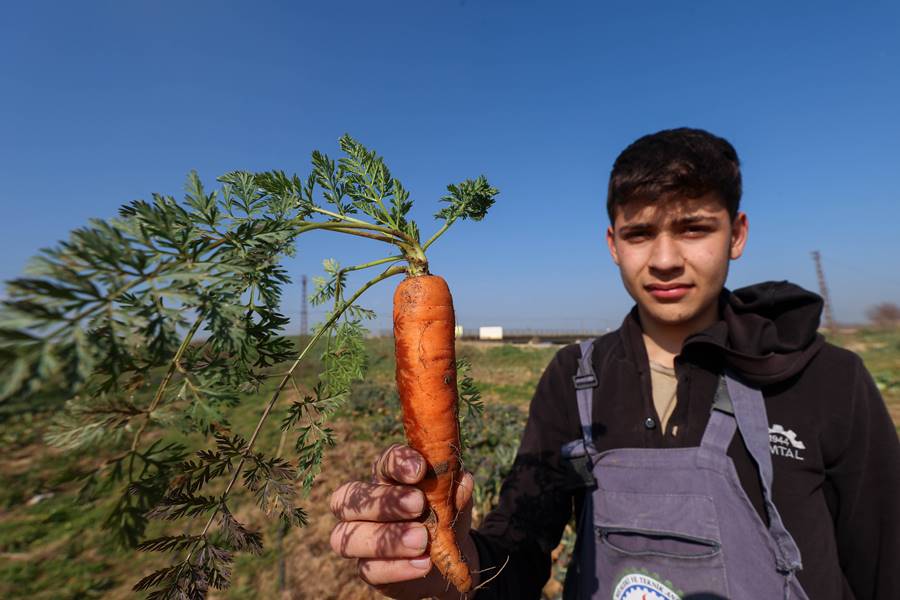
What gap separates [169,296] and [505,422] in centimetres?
1345

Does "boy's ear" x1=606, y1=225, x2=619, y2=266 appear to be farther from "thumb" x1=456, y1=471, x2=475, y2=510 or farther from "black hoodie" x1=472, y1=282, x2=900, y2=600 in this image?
"thumb" x1=456, y1=471, x2=475, y2=510

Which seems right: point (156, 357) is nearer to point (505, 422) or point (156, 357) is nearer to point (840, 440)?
point (840, 440)

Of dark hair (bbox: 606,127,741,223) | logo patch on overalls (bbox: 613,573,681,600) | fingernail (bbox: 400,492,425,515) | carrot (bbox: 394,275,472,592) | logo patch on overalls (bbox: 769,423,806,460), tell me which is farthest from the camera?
dark hair (bbox: 606,127,741,223)

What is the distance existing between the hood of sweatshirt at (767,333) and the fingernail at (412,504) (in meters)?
2.12

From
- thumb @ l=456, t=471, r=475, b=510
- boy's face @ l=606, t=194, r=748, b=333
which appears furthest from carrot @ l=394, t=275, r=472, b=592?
boy's face @ l=606, t=194, r=748, b=333

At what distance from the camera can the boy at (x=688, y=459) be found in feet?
7.06

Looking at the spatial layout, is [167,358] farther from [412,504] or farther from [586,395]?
[586,395]

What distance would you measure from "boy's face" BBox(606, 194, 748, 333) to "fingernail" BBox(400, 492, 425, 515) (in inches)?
87.8

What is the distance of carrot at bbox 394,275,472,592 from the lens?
83.1 inches

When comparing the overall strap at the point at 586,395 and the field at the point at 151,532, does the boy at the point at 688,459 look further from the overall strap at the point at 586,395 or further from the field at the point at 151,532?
the field at the point at 151,532

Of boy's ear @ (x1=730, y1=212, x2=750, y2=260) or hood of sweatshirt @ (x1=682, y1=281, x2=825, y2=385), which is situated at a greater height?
boy's ear @ (x1=730, y1=212, x2=750, y2=260)

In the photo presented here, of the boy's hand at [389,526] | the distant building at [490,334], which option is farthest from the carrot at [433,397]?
the distant building at [490,334]

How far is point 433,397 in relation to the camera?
7.21 ft

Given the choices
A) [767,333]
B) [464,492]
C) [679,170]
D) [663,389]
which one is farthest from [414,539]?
[679,170]
